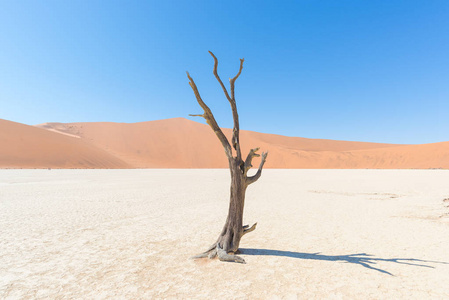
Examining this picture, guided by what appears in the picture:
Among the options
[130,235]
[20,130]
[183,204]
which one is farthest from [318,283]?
[20,130]

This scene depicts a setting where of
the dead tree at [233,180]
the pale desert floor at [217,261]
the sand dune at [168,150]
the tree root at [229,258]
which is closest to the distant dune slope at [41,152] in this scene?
the sand dune at [168,150]

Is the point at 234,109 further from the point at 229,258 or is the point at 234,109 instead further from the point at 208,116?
the point at 229,258

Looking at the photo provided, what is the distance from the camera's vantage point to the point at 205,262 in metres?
4.95

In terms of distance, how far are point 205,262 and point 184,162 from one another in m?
62.3

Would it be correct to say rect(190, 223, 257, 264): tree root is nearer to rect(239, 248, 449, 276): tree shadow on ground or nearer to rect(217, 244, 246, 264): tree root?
rect(217, 244, 246, 264): tree root

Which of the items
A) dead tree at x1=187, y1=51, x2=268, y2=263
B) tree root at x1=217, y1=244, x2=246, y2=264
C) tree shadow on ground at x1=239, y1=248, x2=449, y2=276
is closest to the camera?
tree shadow on ground at x1=239, y1=248, x2=449, y2=276

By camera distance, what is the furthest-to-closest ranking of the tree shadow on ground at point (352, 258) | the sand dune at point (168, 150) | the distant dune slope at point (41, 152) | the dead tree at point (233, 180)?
the sand dune at point (168, 150), the distant dune slope at point (41, 152), the dead tree at point (233, 180), the tree shadow on ground at point (352, 258)

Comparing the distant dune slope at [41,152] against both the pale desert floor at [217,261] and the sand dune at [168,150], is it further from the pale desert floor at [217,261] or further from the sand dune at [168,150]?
the pale desert floor at [217,261]

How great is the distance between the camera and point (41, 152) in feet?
158

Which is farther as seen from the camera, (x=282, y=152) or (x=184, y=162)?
(x=282, y=152)

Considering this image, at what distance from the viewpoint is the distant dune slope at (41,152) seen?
146ft

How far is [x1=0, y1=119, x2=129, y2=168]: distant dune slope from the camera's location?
4441 centimetres

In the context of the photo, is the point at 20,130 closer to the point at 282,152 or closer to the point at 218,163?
the point at 218,163

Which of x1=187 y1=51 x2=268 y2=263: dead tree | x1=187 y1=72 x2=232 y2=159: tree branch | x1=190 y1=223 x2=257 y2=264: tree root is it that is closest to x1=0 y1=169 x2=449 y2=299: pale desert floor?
x1=190 y1=223 x2=257 y2=264: tree root
